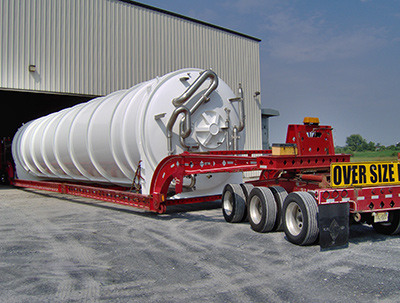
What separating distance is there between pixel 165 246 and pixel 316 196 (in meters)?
2.46

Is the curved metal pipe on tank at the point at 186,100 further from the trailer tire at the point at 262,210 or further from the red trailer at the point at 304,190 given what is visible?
the trailer tire at the point at 262,210

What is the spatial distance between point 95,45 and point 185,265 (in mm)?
13984

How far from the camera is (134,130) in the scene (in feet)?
27.8

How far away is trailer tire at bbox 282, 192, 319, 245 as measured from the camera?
5.41 m

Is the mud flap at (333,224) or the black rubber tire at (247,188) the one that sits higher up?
the black rubber tire at (247,188)

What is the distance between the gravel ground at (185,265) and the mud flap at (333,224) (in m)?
0.16

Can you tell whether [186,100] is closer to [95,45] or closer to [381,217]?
[381,217]

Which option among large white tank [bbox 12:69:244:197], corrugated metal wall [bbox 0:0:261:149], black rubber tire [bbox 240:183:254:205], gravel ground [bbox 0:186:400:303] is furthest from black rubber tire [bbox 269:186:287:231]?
corrugated metal wall [bbox 0:0:261:149]

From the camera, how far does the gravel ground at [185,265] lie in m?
3.89

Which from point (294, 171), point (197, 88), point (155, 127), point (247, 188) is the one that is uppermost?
point (197, 88)

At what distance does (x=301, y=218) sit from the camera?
18.9ft

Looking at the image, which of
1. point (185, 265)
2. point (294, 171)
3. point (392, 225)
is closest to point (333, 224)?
point (392, 225)

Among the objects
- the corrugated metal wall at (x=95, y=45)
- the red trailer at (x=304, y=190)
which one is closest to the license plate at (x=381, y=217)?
the red trailer at (x=304, y=190)

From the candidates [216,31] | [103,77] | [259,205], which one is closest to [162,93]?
[259,205]
